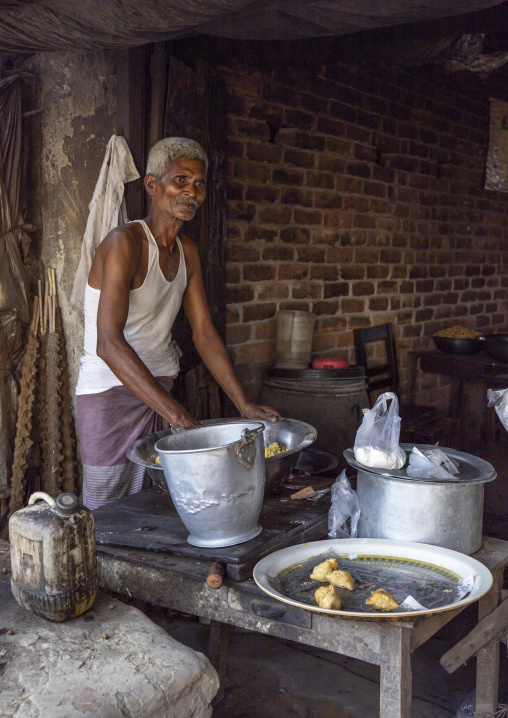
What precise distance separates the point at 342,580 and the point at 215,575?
30 cm

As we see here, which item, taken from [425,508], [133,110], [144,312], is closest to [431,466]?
[425,508]

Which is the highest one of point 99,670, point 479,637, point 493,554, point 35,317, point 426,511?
point 35,317

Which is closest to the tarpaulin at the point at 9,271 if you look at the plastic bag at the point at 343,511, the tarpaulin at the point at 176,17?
the tarpaulin at the point at 176,17

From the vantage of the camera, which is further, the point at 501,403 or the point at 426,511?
the point at 501,403

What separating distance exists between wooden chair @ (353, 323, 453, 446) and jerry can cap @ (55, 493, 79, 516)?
11.0 feet

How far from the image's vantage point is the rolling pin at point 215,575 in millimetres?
1736

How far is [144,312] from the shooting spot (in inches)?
112

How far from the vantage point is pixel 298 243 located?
4527 millimetres

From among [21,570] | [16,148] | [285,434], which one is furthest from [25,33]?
[21,570]

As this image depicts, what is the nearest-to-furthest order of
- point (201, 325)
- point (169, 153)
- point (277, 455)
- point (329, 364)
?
point (277, 455), point (169, 153), point (201, 325), point (329, 364)

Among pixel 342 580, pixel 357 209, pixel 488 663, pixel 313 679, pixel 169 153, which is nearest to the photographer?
pixel 342 580

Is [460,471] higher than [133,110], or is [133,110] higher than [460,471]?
[133,110]

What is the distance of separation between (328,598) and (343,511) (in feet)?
1.74

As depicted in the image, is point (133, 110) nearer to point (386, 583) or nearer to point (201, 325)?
point (201, 325)
